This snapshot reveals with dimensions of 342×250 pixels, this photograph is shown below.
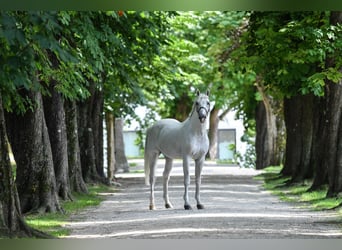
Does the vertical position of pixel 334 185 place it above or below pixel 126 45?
below

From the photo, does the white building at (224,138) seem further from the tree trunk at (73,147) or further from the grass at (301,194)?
the tree trunk at (73,147)

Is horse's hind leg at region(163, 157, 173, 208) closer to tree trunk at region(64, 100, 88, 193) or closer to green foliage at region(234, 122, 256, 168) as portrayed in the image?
tree trunk at region(64, 100, 88, 193)

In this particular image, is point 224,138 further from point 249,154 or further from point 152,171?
point 249,154

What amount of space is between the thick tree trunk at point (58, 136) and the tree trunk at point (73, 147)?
114 centimetres

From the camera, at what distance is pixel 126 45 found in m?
13.4

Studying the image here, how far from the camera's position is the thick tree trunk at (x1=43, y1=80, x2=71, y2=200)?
13.3 m

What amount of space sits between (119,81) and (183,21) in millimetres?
3065

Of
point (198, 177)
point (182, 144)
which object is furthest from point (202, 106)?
point (198, 177)

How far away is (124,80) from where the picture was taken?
49.5 ft

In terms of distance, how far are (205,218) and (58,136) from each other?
3084 mm

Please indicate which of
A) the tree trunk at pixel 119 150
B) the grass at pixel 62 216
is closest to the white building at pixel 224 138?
the tree trunk at pixel 119 150

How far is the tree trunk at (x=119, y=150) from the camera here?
22062 mm

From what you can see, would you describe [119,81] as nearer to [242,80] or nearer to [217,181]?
[217,181]
